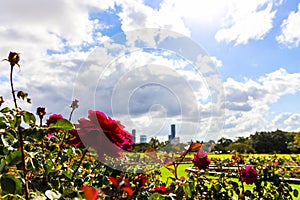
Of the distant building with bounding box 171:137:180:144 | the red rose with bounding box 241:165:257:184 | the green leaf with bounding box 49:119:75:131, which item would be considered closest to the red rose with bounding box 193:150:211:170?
the distant building with bounding box 171:137:180:144

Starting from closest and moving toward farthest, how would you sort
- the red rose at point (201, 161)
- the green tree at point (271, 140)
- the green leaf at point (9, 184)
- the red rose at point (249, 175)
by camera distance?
the green leaf at point (9, 184) → the red rose at point (201, 161) → the red rose at point (249, 175) → the green tree at point (271, 140)

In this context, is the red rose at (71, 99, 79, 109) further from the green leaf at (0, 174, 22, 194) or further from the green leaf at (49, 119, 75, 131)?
the green leaf at (0, 174, 22, 194)

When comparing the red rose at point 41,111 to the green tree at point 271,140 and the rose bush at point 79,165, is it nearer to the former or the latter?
the rose bush at point 79,165

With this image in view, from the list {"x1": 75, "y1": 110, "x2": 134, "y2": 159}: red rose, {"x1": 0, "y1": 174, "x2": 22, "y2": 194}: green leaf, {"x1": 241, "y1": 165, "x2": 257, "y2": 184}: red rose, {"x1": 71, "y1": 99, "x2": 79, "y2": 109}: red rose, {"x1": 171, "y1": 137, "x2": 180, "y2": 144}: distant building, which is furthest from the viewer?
{"x1": 241, "y1": 165, "x2": 257, "y2": 184}: red rose

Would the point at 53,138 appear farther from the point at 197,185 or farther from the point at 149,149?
the point at 197,185

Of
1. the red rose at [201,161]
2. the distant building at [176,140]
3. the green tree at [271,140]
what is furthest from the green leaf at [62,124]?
the green tree at [271,140]

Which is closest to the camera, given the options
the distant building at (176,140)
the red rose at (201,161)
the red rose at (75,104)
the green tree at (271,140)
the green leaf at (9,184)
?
the green leaf at (9,184)

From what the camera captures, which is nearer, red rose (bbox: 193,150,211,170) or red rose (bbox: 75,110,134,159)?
red rose (bbox: 75,110,134,159)

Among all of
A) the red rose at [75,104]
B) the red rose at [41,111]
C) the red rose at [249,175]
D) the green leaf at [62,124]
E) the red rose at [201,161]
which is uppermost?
the red rose at [75,104]

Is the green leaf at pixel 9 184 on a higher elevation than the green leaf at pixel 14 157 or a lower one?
lower

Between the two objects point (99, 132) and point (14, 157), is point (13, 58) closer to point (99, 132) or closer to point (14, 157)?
point (14, 157)

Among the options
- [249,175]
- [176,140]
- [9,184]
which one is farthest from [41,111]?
[249,175]

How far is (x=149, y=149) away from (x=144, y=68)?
19.8 inches

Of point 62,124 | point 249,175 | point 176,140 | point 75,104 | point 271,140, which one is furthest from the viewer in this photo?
point 271,140
